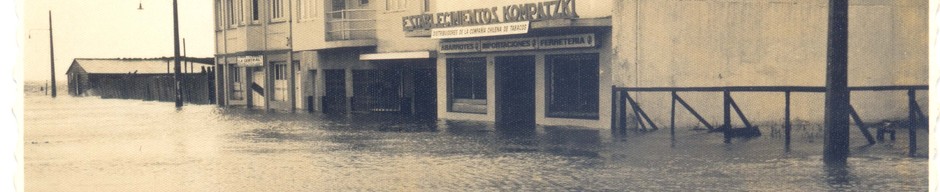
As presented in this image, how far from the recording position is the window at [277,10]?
40062mm

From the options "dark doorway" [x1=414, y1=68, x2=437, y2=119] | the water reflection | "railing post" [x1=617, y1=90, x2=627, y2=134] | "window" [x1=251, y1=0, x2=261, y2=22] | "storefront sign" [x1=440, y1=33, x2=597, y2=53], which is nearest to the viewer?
the water reflection

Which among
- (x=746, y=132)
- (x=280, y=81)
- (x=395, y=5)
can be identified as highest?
(x=395, y=5)

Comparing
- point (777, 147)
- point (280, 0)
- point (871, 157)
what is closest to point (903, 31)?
point (777, 147)

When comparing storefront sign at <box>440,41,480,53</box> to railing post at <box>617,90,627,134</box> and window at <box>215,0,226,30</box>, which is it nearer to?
railing post at <box>617,90,627,134</box>

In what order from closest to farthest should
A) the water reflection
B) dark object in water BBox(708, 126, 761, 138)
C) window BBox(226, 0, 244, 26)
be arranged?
the water reflection < dark object in water BBox(708, 126, 761, 138) < window BBox(226, 0, 244, 26)

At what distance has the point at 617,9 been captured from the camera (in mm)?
22953

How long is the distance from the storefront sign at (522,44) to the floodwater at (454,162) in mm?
1862

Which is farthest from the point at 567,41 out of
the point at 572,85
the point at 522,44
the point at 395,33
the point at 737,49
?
the point at 395,33

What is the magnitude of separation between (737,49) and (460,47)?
730 centimetres

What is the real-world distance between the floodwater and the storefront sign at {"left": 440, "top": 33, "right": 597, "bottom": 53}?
1.86 metres

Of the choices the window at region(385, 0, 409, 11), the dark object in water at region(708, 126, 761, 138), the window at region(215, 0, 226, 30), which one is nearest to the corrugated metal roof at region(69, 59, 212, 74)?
the window at region(215, 0, 226, 30)

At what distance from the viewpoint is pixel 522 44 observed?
1020 inches

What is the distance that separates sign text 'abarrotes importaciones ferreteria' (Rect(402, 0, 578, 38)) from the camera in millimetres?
23688

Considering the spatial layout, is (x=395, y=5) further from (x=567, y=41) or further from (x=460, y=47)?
(x=567, y=41)
